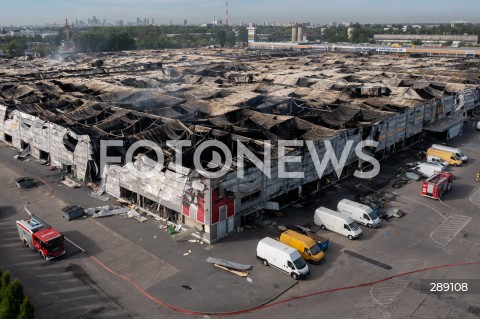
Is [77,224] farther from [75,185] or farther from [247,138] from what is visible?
[247,138]

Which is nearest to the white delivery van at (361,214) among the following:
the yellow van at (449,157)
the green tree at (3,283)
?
the yellow van at (449,157)

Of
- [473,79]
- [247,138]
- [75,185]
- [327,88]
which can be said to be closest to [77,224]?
[75,185]

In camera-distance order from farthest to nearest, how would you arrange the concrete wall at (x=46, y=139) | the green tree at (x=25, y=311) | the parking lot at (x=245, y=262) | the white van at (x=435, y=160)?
the white van at (x=435, y=160) → the concrete wall at (x=46, y=139) → the parking lot at (x=245, y=262) → the green tree at (x=25, y=311)

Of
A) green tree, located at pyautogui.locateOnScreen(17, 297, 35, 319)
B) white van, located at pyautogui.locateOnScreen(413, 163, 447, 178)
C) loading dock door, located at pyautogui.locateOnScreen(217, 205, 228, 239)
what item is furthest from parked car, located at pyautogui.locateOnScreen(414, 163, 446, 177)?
green tree, located at pyautogui.locateOnScreen(17, 297, 35, 319)

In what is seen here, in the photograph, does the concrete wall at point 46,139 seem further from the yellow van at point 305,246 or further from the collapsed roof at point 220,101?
the yellow van at point 305,246

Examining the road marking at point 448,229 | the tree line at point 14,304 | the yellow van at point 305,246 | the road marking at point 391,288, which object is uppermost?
the tree line at point 14,304

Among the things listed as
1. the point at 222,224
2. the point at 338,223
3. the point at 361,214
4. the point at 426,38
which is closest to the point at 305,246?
the point at 338,223

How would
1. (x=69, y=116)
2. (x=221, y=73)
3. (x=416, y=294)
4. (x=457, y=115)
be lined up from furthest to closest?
(x=221, y=73) → (x=457, y=115) → (x=69, y=116) → (x=416, y=294)
